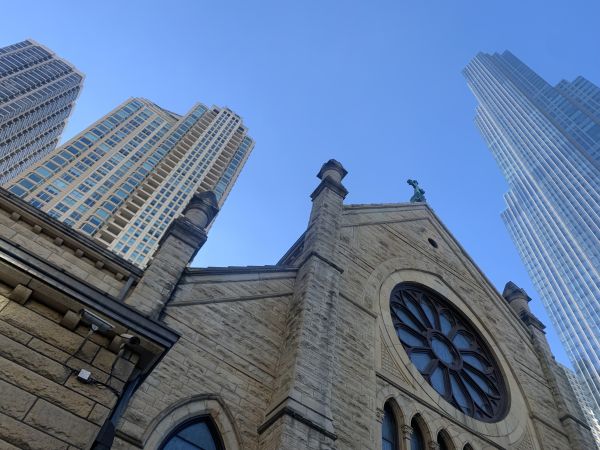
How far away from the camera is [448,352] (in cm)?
1348

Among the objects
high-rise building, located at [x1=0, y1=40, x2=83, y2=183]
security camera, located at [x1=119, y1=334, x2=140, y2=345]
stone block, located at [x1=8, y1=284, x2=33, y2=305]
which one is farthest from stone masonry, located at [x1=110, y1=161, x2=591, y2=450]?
high-rise building, located at [x1=0, y1=40, x2=83, y2=183]

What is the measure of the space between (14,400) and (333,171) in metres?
11.2

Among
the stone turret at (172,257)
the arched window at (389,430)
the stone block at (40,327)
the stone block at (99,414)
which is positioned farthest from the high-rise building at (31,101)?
the stone block at (99,414)

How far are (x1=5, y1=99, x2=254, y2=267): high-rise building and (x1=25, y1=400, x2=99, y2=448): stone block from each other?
35.2 metres

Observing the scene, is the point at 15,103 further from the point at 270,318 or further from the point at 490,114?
the point at 490,114

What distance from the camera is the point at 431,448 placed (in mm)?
10102

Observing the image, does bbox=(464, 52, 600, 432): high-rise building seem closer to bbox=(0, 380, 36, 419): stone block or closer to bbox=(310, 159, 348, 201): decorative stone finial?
bbox=(310, 159, 348, 201): decorative stone finial

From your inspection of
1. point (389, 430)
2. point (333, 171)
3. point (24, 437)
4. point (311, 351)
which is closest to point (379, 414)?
point (389, 430)

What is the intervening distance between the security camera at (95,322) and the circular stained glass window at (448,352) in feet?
26.1

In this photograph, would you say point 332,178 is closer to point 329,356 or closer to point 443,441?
point 329,356

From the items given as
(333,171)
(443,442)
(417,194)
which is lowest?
(443,442)

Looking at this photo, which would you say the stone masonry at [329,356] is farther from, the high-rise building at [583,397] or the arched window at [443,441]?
the high-rise building at [583,397]

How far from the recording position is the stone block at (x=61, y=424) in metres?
5.09

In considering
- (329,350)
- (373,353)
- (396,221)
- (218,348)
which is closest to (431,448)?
(373,353)
